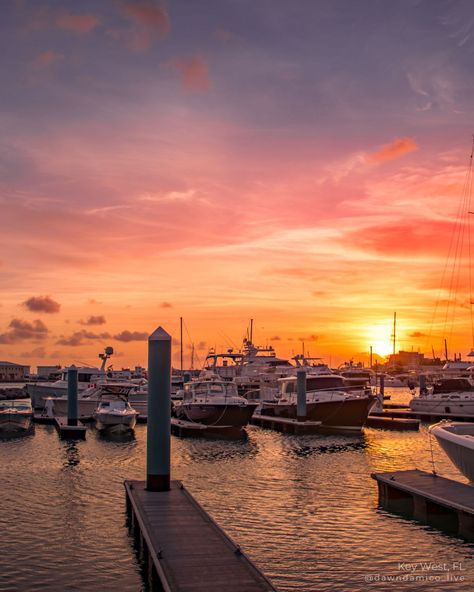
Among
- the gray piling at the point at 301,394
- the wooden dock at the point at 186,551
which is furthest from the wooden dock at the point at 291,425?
the wooden dock at the point at 186,551

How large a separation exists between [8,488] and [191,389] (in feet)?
76.0

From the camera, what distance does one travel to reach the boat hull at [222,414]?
142 ft

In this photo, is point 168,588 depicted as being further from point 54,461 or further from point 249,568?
point 54,461

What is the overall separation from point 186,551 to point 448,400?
1807 inches

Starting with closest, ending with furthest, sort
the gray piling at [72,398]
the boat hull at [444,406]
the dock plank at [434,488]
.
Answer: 1. the dock plank at [434,488]
2. the gray piling at [72,398]
3. the boat hull at [444,406]

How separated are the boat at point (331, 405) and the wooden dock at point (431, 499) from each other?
73.4 ft

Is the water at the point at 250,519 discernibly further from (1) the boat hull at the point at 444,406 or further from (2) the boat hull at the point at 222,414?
(1) the boat hull at the point at 444,406

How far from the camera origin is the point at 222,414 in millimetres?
43250

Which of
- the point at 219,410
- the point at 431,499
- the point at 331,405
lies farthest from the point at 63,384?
the point at 431,499

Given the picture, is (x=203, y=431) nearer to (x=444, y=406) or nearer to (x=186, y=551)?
(x=444, y=406)

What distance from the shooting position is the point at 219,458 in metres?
33.3

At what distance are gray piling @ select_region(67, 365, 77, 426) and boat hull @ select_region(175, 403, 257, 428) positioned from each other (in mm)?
7764

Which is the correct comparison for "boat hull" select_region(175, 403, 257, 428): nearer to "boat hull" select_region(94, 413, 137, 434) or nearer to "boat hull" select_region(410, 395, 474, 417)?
"boat hull" select_region(94, 413, 137, 434)

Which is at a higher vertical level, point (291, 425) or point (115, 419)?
point (115, 419)
